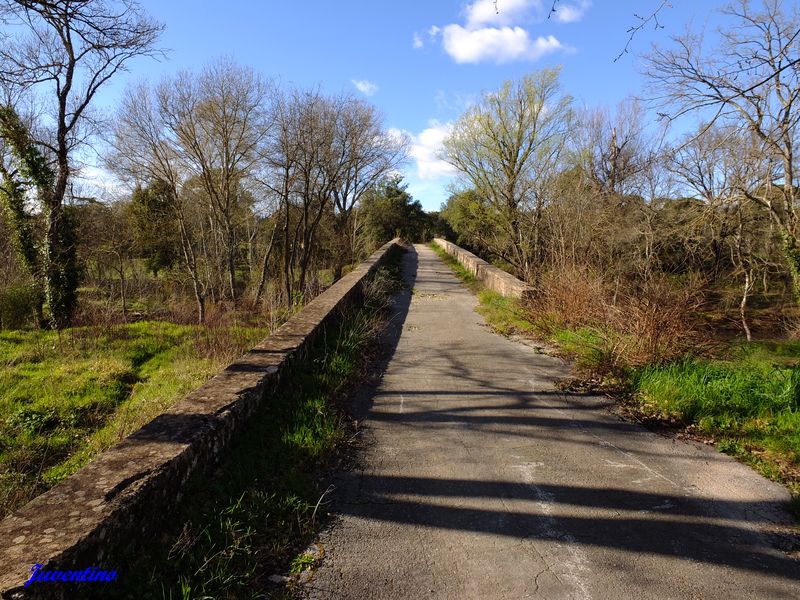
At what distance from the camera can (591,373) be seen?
5.63m

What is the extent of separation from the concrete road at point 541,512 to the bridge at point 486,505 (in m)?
0.01

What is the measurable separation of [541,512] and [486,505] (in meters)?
0.36

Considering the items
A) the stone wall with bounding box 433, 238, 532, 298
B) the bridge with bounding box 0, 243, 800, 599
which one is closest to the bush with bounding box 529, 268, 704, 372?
the bridge with bounding box 0, 243, 800, 599

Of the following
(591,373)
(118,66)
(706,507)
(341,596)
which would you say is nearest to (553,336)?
(591,373)

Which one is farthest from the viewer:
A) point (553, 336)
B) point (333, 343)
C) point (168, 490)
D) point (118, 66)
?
point (118, 66)

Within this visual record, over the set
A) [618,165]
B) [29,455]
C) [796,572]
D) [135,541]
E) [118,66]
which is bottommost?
[29,455]

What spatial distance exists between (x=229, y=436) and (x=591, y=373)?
4288 mm

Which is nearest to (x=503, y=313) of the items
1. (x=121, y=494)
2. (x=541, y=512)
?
(x=541, y=512)

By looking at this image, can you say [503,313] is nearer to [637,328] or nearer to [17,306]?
[637,328]

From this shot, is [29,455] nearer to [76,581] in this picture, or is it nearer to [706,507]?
[76,581]

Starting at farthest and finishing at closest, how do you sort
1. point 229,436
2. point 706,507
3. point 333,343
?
point 333,343
point 229,436
point 706,507

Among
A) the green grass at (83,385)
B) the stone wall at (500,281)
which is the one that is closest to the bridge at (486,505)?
the green grass at (83,385)

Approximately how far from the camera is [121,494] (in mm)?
2322

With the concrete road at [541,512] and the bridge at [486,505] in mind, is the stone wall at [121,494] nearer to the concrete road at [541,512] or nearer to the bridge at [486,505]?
the bridge at [486,505]
